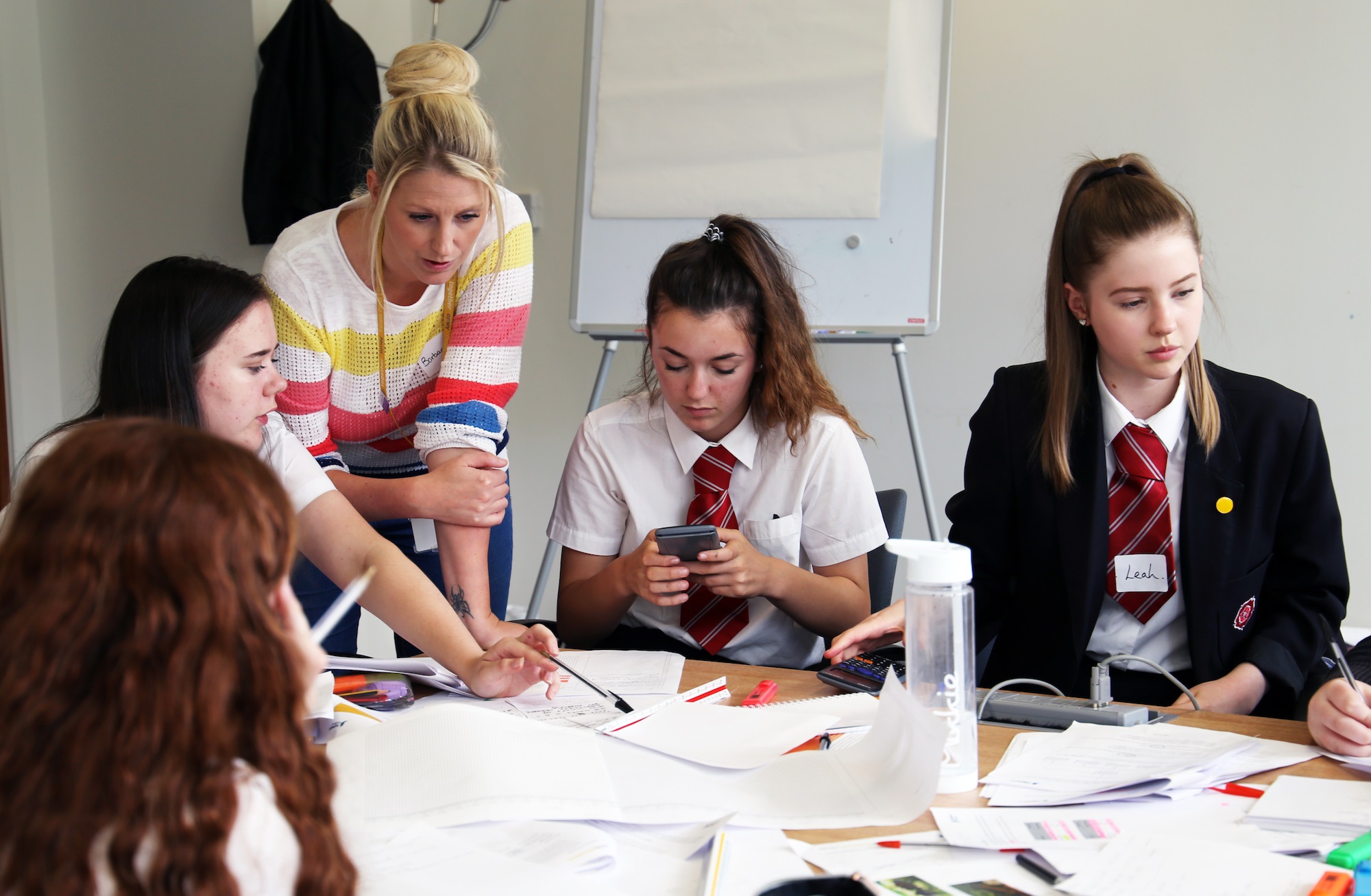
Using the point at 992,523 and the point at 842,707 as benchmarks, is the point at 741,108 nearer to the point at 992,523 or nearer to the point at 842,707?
the point at 992,523

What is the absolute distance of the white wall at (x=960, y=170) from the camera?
268cm

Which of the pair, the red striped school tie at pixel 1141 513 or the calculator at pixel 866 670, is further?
the red striped school tie at pixel 1141 513

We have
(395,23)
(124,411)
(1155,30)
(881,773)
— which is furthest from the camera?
(395,23)

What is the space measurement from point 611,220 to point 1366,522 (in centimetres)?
202

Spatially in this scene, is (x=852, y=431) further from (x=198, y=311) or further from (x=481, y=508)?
(x=198, y=311)

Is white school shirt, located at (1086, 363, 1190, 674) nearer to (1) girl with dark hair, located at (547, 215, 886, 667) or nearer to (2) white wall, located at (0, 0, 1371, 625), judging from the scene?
(1) girl with dark hair, located at (547, 215, 886, 667)

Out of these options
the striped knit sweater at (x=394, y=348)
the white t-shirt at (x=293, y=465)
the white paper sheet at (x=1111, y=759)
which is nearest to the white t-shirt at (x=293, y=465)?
the white t-shirt at (x=293, y=465)

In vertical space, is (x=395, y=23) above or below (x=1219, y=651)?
above

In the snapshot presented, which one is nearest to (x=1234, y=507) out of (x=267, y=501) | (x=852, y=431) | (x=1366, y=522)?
(x=852, y=431)

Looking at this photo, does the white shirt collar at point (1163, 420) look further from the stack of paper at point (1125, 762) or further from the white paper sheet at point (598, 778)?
the white paper sheet at point (598, 778)

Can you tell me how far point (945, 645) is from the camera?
0.97 metres

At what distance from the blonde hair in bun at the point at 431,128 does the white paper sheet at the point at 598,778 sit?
86cm

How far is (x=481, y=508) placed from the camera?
5.49 feet

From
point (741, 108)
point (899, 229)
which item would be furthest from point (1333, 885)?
point (741, 108)
